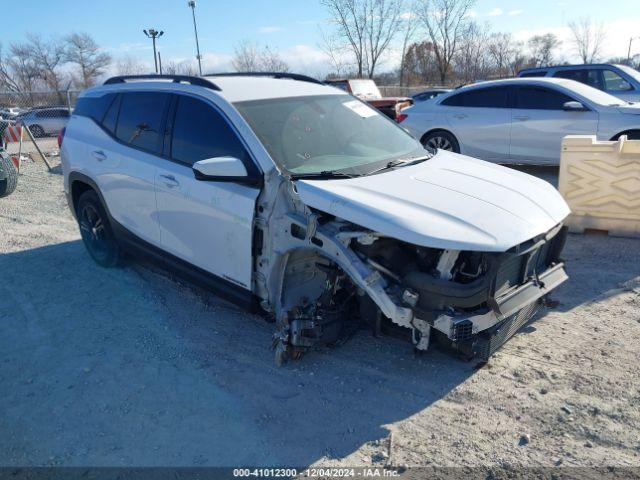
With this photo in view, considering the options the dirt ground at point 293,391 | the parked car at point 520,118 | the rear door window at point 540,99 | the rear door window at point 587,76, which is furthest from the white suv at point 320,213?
the rear door window at point 587,76

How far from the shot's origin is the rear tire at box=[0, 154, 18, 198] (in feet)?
29.8

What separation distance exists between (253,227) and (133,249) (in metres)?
1.87

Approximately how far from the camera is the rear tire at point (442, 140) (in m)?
9.49

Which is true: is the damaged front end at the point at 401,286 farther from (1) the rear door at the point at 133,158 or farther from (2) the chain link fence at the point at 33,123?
(2) the chain link fence at the point at 33,123

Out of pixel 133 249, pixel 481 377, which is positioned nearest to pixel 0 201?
pixel 133 249

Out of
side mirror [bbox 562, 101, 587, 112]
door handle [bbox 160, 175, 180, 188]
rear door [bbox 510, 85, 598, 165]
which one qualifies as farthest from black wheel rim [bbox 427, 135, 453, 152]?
door handle [bbox 160, 175, 180, 188]

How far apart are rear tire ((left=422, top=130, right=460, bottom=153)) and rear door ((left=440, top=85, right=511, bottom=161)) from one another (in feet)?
0.52

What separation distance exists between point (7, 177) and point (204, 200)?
681 centimetres

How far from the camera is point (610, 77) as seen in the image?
11727 millimetres

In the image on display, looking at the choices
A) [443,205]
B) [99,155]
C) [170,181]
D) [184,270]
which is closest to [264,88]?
[170,181]

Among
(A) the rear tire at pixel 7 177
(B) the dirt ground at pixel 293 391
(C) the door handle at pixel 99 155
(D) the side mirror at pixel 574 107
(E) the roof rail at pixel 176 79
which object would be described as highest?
(E) the roof rail at pixel 176 79

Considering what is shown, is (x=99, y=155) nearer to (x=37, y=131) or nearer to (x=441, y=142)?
(x=441, y=142)

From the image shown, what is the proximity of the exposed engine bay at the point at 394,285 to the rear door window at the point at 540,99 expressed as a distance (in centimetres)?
564

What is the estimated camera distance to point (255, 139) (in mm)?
3785
